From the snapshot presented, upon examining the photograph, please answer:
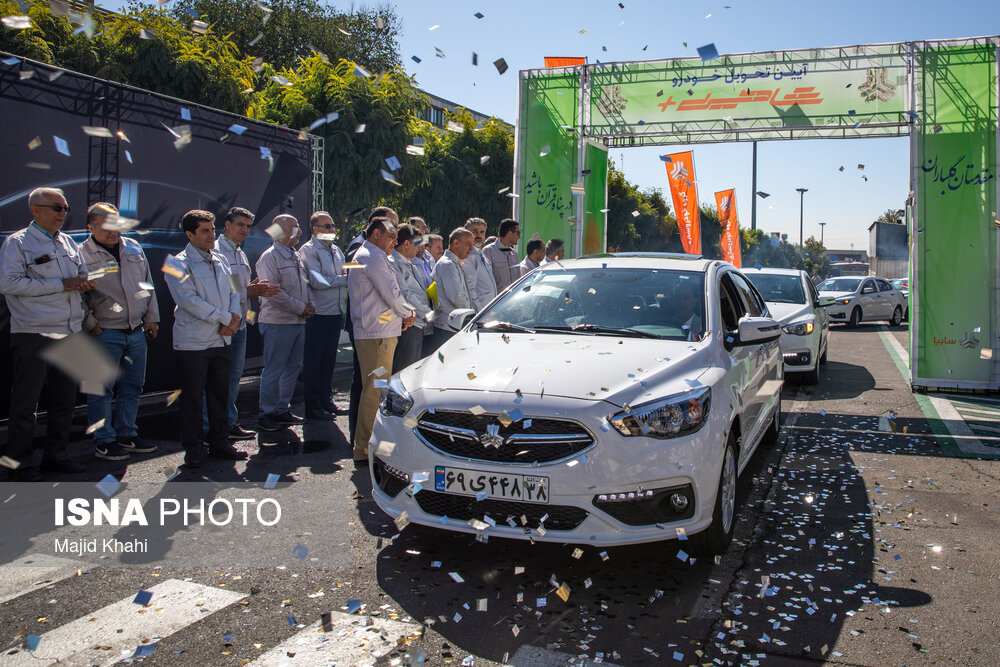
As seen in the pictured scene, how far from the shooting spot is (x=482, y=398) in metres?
3.78

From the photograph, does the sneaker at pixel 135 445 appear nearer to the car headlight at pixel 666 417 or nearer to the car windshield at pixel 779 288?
the car headlight at pixel 666 417

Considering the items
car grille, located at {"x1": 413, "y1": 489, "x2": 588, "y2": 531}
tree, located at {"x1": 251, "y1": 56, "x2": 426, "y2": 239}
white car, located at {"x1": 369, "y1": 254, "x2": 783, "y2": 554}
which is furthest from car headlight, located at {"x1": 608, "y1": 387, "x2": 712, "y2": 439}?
tree, located at {"x1": 251, "y1": 56, "x2": 426, "y2": 239}

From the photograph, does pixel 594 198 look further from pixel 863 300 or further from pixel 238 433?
pixel 863 300

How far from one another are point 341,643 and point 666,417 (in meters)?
1.78

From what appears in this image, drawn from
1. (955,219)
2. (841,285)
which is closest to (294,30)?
(841,285)

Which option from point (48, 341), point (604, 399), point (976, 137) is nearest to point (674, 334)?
point (604, 399)

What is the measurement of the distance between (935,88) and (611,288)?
306 inches

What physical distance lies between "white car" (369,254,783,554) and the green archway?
7.02 m

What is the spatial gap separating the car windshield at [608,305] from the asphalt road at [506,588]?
1.29 metres

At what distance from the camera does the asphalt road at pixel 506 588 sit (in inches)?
121

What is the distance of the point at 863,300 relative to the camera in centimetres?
2219

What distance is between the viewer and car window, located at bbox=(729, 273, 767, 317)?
237 inches

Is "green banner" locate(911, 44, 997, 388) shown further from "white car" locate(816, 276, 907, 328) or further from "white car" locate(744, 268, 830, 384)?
"white car" locate(816, 276, 907, 328)

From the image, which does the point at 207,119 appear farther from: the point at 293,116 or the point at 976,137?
the point at 976,137
